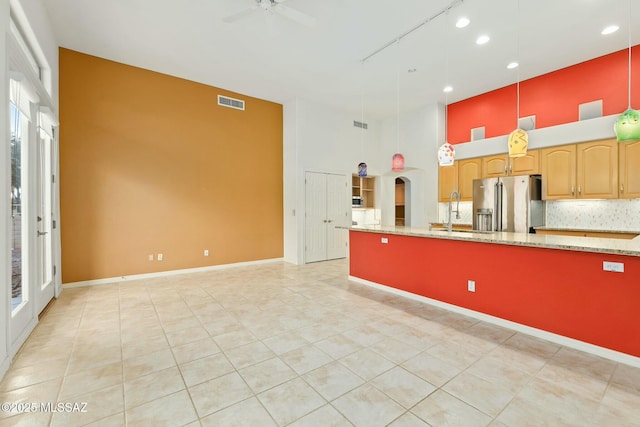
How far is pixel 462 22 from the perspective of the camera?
144 inches

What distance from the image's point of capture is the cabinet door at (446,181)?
6277mm

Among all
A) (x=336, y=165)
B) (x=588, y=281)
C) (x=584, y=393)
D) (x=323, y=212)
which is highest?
(x=336, y=165)

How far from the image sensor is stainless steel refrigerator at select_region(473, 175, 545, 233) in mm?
5043

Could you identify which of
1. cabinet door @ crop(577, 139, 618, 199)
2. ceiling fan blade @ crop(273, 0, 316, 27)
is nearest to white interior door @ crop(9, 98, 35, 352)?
ceiling fan blade @ crop(273, 0, 316, 27)

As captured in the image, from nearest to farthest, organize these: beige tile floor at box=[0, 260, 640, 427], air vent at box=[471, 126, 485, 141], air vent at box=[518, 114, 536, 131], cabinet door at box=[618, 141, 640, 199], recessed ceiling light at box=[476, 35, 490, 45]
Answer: beige tile floor at box=[0, 260, 640, 427] < recessed ceiling light at box=[476, 35, 490, 45] < cabinet door at box=[618, 141, 640, 199] < air vent at box=[518, 114, 536, 131] < air vent at box=[471, 126, 485, 141]

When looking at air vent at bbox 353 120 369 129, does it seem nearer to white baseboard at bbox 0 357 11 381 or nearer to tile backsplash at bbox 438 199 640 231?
tile backsplash at bbox 438 199 640 231

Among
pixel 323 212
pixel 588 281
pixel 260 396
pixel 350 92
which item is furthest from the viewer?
pixel 323 212

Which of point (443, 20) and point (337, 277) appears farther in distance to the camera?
point (337, 277)

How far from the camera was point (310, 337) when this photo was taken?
2.76m

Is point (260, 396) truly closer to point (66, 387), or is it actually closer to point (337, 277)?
point (66, 387)

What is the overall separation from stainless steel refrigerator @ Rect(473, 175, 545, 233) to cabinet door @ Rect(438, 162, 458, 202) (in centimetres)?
61

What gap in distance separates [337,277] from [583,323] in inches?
132

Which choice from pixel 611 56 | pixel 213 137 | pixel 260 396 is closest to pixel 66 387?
pixel 260 396

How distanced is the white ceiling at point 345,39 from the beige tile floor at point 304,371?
3537 mm
